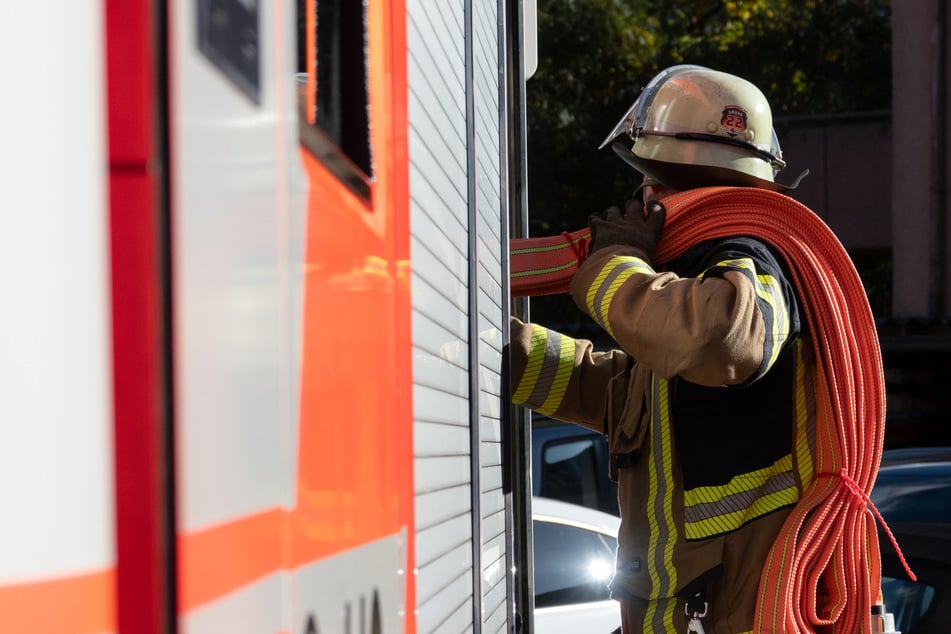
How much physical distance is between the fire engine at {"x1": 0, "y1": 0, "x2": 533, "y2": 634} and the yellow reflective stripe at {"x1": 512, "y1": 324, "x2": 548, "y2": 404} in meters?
1.65

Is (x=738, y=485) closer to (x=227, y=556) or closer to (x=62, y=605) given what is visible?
(x=227, y=556)

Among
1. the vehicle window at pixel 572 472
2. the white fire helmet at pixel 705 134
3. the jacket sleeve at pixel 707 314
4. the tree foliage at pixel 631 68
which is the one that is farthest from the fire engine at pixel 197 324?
the tree foliage at pixel 631 68

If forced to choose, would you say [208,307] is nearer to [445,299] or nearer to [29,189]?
[29,189]

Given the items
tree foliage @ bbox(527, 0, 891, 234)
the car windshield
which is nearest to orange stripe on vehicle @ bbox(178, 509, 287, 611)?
the car windshield

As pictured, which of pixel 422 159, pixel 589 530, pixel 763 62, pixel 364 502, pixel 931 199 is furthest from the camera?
pixel 763 62

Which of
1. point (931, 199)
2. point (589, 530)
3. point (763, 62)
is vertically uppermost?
point (763, 62)

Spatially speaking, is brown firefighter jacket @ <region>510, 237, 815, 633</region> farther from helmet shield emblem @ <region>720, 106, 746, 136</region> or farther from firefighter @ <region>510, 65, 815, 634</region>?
helmet shield emblem @ <region>720, 106, 746, 136</region>

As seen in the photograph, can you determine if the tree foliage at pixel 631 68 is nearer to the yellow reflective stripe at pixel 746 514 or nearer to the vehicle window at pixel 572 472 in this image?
the vehicle window at pixel 572 472

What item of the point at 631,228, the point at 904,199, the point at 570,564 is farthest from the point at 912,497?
the point at 904,199

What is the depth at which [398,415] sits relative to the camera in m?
1.42

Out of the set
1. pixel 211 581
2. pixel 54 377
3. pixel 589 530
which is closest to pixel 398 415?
pixel 211 581

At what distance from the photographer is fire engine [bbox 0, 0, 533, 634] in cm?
74

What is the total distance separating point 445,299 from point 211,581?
1042 millimetres

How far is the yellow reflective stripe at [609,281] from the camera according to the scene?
2.51 metres
